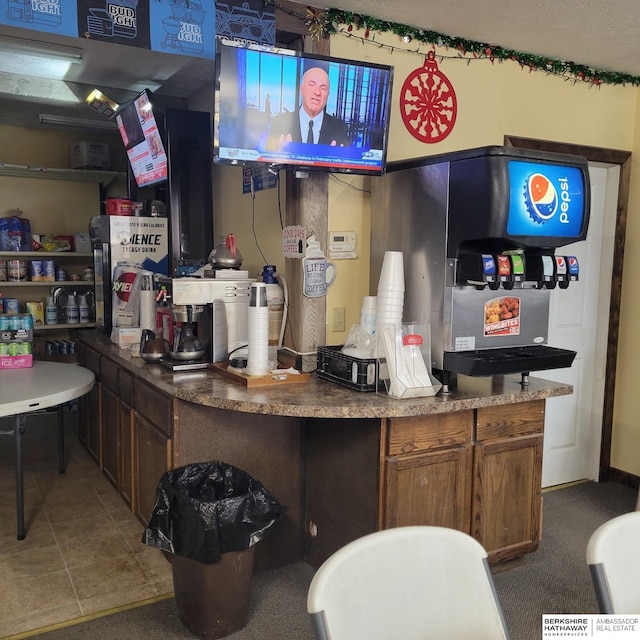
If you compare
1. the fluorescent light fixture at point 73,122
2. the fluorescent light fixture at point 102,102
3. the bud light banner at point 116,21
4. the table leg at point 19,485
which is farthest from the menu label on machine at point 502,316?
the fluorescent light fixture at point 73,122

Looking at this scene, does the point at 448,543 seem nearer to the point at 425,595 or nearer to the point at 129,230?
the point at 425,595

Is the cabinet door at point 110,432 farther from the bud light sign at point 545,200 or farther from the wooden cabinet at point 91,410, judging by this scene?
the bud light sign at point 545,200

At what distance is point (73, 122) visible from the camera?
204 inches

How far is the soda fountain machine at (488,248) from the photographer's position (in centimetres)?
242

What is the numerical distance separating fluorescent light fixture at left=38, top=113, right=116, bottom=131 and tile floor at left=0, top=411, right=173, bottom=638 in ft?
8.89

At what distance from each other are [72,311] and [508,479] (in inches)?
165

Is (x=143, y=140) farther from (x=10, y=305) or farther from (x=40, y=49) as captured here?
(x=10, y=305)

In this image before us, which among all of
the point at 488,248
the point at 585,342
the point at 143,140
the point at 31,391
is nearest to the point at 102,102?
the point at 143,140

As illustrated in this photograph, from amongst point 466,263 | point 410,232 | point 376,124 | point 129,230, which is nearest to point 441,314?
point 466,263

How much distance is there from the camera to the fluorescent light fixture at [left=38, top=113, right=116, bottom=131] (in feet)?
16.8

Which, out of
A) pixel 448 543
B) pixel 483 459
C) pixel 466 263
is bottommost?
pixel 483 459

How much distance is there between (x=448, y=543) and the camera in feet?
4.46

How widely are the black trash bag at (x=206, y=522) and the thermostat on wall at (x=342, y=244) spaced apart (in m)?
1.18

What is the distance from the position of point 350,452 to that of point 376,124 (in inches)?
55.6
